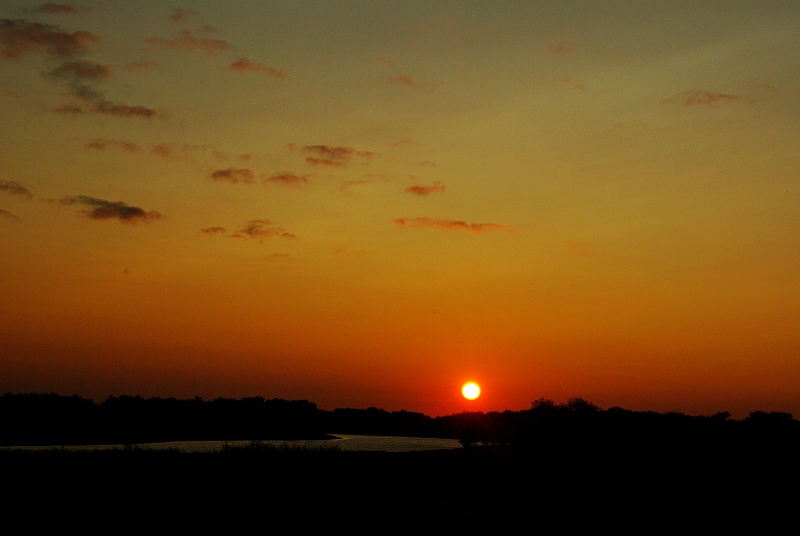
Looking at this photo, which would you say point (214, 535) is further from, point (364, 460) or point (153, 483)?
point (364, 460)

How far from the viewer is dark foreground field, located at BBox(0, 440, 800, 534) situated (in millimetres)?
21797

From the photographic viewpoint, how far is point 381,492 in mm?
27219

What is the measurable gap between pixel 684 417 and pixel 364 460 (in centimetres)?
3979

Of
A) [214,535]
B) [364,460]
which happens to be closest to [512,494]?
[364,460]

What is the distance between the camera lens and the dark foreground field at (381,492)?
71.5ft

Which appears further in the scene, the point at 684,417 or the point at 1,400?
the point at 1,400

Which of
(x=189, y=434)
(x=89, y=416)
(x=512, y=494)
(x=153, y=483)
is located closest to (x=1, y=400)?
(x=89, y=416)

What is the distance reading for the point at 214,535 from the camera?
19844 millimetres

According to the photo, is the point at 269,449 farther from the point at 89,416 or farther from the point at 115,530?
the point at 89,416

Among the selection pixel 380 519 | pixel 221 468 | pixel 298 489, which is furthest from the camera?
pixel 221 468

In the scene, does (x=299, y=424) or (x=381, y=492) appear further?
(x=299, y=424)

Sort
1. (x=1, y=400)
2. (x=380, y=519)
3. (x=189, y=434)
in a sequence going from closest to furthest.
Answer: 1. (x=380, y=519)
2. (x=1, y=400)
3. (x=189, y=434)

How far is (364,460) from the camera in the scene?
34.7 meters

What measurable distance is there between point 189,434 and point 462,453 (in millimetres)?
79196
